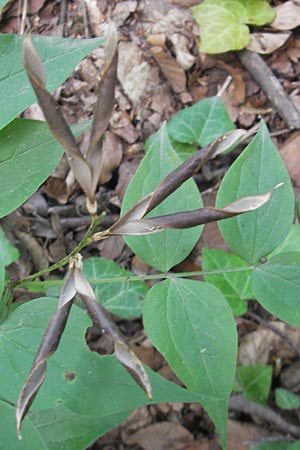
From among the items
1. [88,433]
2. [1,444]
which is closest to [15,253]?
[88,433]

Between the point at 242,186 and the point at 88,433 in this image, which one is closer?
the point at 242,186

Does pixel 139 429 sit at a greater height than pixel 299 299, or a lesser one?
lesser

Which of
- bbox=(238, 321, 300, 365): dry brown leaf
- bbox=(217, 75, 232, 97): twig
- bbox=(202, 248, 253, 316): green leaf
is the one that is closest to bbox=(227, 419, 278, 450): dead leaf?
bbox=(238, 321, 300, 365): dry brown leaf

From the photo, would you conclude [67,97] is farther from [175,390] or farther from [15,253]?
[175,390]

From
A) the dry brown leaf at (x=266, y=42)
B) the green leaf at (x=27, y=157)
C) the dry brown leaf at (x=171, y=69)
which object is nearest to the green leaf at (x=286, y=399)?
the green leaf at (x=27, y=157)

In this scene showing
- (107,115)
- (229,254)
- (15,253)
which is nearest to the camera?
(107,115)

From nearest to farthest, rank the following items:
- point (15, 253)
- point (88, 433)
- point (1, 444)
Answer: point (1, 444)
point (88, 433)
point (15, 253)

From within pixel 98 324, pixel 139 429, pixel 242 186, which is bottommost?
pixel 139 429
